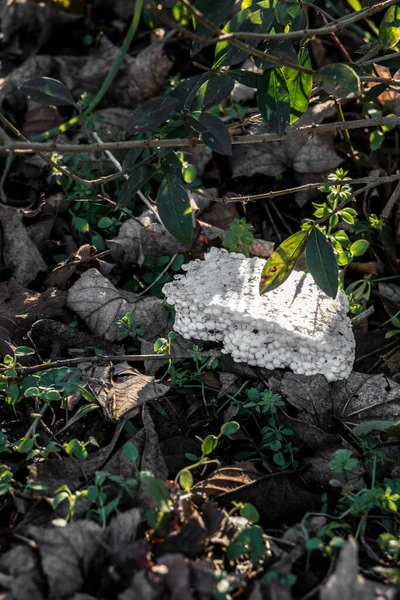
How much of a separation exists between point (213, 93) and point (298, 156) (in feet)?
3.34

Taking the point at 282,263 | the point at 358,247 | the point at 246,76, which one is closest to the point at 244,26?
the point at 246,76

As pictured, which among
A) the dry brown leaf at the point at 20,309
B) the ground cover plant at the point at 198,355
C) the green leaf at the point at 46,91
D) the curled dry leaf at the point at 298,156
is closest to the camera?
the ground cover plant at the point at 198,355

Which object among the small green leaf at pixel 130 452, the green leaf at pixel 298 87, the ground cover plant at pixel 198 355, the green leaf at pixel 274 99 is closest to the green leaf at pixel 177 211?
the ground cover plant at pixel 198 355

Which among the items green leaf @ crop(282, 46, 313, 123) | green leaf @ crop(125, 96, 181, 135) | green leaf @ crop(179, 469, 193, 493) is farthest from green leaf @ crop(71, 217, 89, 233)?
green leaf @ crop(179, 469, 193, 493)

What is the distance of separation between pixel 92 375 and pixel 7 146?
0.84 meters

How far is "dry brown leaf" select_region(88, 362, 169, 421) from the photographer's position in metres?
2.17

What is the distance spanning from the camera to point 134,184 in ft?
7.36

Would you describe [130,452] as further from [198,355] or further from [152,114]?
[152,114]

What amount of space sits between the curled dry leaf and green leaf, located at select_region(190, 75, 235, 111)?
3.05ft

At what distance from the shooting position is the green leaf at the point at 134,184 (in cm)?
224

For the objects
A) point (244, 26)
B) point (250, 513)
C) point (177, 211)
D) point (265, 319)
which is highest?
point (244, 26)

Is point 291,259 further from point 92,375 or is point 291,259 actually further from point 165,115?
point 92,375

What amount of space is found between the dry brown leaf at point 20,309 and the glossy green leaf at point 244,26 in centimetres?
107

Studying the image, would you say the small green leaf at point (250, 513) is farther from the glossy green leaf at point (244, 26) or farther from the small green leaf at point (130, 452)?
the glossy green leaf at point (244, 26)
